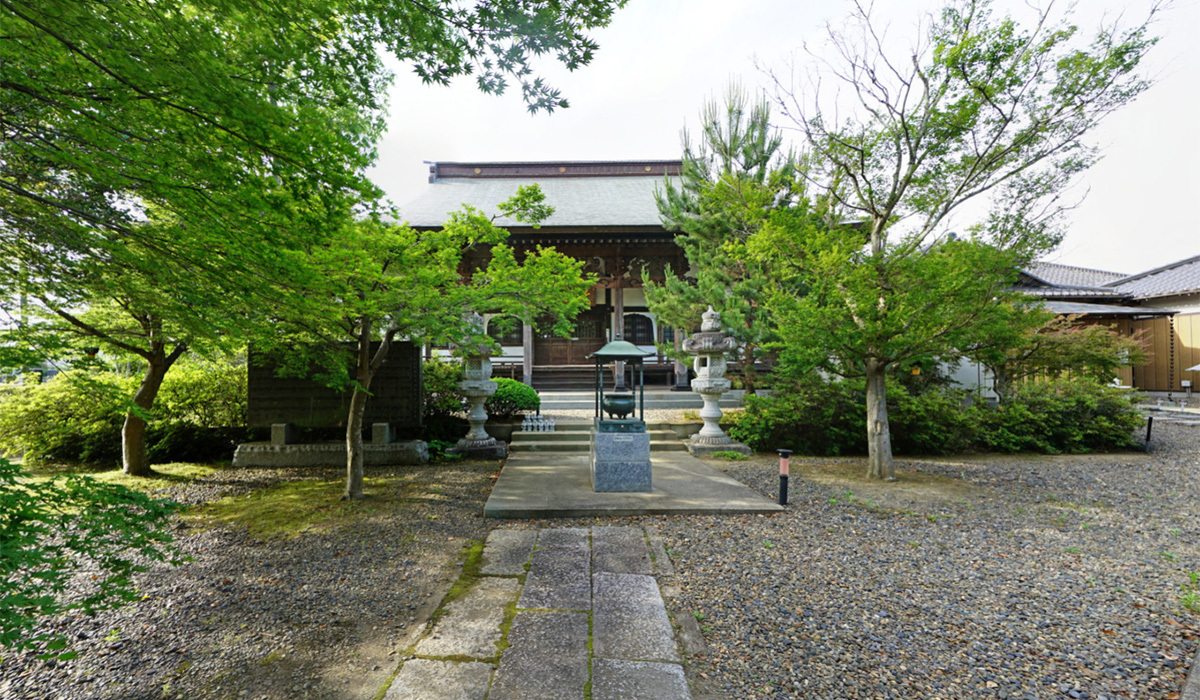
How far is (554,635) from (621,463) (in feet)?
9.97

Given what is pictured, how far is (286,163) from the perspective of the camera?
2994mm

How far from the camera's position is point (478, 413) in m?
8.47

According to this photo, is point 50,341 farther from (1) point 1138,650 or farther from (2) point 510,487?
(1) point 1138,650

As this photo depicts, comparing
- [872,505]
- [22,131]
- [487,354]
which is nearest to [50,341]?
[22,131]

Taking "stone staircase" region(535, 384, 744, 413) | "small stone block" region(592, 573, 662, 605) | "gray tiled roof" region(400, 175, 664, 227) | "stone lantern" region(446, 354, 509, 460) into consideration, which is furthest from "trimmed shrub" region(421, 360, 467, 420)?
"small stone block" region(592, 573, 662, 605)

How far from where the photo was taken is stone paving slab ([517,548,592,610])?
128 inches

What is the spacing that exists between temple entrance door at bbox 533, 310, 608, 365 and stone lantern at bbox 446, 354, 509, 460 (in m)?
7.61

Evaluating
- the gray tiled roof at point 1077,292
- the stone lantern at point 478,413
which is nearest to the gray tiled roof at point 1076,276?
the gray tiled roof at point 1077,292

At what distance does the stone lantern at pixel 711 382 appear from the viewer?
838 cm

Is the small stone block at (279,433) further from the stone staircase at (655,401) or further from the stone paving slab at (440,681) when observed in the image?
the stone paving slab at (440,681)

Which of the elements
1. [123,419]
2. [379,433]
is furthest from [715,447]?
[123,419]

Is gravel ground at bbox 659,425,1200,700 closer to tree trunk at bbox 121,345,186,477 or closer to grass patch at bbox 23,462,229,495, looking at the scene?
grass patch at bbox 23,462,229,495

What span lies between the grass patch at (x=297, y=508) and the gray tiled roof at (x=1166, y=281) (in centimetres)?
2551

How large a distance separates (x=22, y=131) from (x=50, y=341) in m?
1.15
